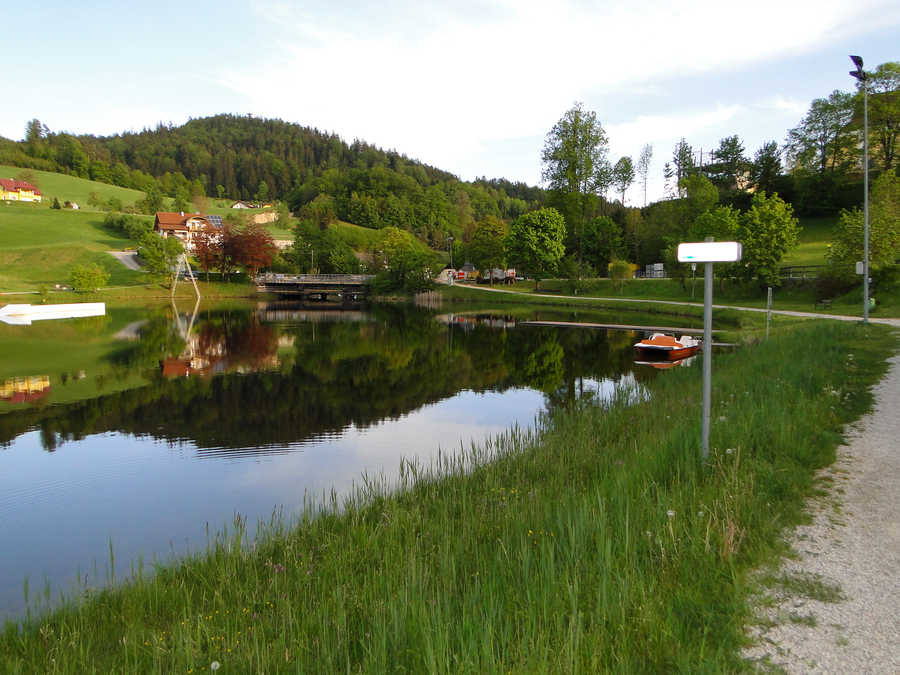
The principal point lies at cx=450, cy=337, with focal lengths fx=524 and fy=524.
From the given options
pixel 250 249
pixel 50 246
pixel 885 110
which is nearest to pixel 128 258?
pixel 50 246

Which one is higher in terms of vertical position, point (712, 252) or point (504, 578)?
point (712, 252)

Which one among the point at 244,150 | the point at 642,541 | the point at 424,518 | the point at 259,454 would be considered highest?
the point at 244,150

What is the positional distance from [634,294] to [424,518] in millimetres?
51603

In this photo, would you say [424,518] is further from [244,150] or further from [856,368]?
[244,150]

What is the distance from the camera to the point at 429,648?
10.4 ft

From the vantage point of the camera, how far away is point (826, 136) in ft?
212

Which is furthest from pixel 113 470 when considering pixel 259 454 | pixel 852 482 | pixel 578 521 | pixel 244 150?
pixel 244 150

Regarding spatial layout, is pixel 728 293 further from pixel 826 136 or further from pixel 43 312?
pixel 43 312

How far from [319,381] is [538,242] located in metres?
45.7

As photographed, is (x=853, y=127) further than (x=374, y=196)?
No

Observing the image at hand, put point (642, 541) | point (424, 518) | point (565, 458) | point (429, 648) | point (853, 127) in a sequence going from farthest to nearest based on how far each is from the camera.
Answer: point (853, 127) → point (565, 458) → point (424, 518) → point (642, 541) → point (429, 648)

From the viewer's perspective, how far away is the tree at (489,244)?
241ft

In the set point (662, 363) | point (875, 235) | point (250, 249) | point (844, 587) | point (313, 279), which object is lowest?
point (662, 363)

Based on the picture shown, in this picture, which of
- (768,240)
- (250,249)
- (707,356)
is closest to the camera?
(707,356)
